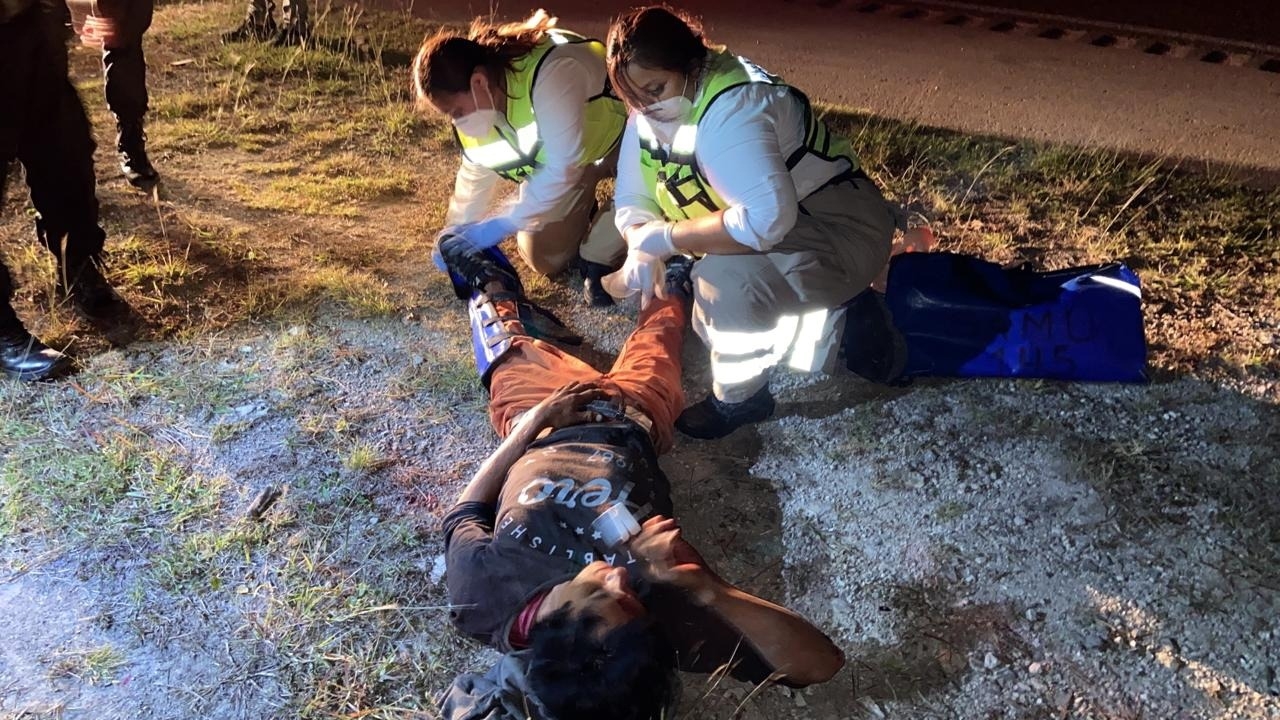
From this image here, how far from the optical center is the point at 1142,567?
220 cm

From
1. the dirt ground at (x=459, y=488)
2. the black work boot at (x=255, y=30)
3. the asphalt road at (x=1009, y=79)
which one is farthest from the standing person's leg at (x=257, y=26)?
the dirt ground at (x=459, y=488)

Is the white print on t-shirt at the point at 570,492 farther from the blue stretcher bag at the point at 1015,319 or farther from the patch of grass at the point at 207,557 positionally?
the blue stretcher bag at the point at 1015,319

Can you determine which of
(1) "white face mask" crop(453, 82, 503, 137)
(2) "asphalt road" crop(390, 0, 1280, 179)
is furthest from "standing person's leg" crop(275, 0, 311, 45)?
(1) "white face mask" crop(453, 82, 503, 137)

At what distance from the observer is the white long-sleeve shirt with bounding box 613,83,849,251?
7.27 feet

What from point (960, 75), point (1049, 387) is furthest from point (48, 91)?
point (960, 75)

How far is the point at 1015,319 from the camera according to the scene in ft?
8.96

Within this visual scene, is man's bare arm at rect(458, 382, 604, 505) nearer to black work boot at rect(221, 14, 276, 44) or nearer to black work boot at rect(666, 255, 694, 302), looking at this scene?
black work boot at rect(666, 255, 694, 302)

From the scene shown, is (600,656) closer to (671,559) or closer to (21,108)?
(671,559)

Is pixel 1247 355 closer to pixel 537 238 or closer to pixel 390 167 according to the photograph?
pixel 537 238

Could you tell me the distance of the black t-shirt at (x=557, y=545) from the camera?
74.0 inches

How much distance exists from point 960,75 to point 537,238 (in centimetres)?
324

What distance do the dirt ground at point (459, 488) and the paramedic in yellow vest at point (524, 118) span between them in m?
0.41

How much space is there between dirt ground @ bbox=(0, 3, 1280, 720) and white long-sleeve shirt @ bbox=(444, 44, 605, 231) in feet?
1.64

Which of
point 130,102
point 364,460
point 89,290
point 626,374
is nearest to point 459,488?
point 364,460
